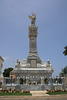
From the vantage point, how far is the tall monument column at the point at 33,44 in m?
45.8

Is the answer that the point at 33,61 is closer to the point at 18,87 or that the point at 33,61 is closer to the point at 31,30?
the point at 31,30

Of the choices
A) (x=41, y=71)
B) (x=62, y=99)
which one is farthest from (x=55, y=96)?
(x=41, y=71)

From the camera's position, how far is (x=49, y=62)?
44.9 metres

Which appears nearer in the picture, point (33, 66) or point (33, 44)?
point (33, 66)

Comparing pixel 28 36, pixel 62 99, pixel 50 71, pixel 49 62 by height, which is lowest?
pixel 62 99

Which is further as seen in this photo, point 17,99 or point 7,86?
point 7,86

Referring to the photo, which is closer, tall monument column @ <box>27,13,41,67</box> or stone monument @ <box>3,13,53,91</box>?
stone monument @ <box>3,13,53,91</box>

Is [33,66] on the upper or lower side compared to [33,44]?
lower

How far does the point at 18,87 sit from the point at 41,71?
15041 millimetres

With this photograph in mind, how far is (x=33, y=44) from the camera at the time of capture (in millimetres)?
49281

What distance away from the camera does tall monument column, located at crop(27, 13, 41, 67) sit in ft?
150

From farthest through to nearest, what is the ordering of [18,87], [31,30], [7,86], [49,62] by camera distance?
1. [31,30]
2. [49,62]
3. [7,86]
4. [18,87]

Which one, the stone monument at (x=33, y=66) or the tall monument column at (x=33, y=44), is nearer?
the stone monument at (x=33, y=66)

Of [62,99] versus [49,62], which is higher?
[49,62]
